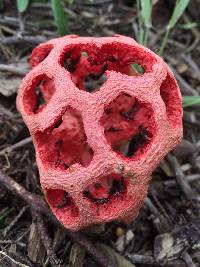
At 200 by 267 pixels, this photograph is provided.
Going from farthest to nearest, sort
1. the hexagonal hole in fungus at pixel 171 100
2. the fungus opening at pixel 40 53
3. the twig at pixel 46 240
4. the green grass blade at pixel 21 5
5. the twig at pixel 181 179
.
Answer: the green grass blade at pixel 21 5 < the twig at pixel 181 179 < the fungus opening at pixel 40 53 < the hexagonal hole in fungus at pixel 171 100 < the twig at pixel 46 240

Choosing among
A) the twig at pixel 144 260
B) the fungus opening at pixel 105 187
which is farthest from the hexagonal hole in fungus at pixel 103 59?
the twig at pixel 144 260

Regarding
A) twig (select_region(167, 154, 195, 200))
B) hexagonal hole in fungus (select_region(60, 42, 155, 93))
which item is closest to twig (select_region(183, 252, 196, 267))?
twig (select_region(167, 154, 195, 200))

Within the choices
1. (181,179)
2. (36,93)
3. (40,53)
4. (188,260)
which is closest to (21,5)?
(40,53)

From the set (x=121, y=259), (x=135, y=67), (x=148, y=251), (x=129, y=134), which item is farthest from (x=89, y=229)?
(x=135, y=67)

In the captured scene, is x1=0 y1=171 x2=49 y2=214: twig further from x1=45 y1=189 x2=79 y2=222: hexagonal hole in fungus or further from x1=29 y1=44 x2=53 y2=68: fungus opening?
x1=29 y1=44 x2=53 y2=68: fungus opening

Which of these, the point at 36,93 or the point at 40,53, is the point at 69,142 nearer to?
the point at 36,93

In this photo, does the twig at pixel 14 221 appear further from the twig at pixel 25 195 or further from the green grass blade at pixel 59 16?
the green grass blade at pixel 59 16
